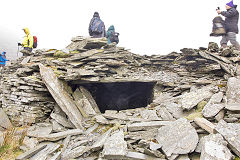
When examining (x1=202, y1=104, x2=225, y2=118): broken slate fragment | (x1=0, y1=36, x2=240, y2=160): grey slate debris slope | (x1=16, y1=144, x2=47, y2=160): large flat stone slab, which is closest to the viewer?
(x1=0, y1=36, x2=240, y2=160): grey slate debris slope

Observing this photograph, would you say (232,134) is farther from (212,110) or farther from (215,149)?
(212,110)

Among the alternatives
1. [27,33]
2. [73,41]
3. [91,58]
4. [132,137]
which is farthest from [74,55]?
[132,137]

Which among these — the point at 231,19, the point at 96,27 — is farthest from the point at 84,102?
the point at 231,19

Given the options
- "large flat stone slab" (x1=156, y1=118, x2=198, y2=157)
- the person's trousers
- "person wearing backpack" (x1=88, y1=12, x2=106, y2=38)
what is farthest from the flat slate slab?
the person's trousers

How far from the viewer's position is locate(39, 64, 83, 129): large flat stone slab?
225 inches

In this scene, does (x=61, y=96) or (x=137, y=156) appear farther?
(x=61, y=96)

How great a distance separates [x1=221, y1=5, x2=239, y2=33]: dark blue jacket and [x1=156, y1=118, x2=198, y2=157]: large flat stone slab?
6.62 metres

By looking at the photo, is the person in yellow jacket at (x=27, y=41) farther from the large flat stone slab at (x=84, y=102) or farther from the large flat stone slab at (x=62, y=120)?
the large flat stone slab at (x=62, y=120)

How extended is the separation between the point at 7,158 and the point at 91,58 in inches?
213

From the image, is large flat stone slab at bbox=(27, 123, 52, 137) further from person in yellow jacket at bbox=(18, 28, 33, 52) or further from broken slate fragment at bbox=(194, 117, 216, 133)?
person in yellow jacket at bbox=(18, 28, 33, 52)

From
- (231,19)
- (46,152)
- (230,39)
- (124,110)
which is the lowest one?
(46,152)

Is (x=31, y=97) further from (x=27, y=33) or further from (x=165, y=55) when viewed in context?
(x=165, y=55)

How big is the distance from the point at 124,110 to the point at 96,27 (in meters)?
6.66

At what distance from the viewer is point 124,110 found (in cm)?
688
